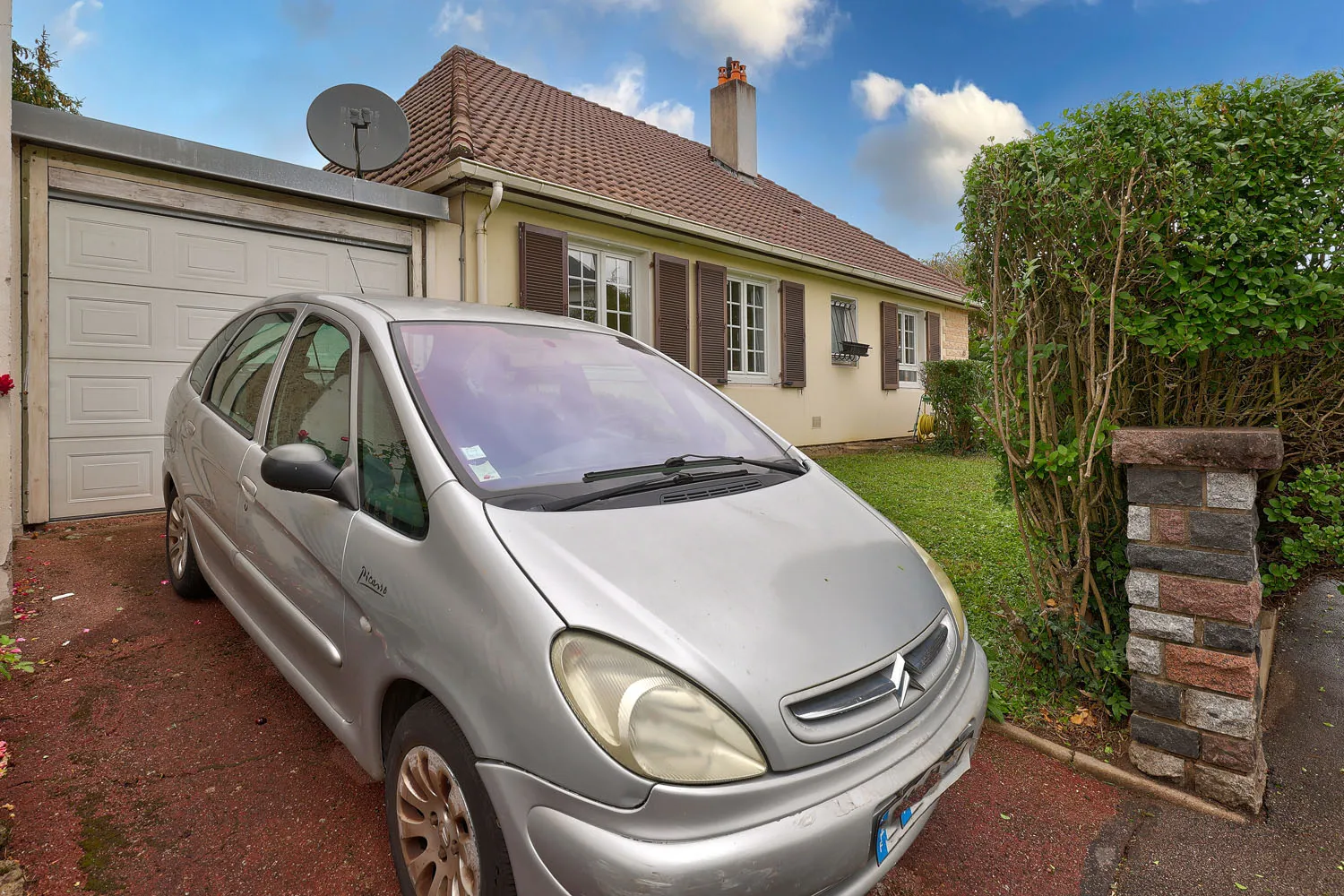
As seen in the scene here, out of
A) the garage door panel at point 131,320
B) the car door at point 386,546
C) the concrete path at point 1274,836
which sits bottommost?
the concrete path at point 1274,836

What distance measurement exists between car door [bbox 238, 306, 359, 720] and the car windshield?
0.34 metres

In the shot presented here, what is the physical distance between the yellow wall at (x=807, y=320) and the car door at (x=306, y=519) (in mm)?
4568

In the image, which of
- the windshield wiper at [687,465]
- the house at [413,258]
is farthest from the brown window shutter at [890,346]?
the windshield wiper at [687,465]

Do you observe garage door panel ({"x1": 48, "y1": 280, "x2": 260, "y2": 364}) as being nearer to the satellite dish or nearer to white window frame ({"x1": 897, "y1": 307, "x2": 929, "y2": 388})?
the satellite dish

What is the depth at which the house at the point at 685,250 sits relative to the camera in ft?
23.5

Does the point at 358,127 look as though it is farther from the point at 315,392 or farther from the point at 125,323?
the point at 315,392

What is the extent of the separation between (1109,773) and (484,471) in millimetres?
2488

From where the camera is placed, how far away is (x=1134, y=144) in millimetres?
2420

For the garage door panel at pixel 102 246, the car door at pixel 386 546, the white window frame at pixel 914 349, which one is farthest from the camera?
the white window frame at pixel 914 349

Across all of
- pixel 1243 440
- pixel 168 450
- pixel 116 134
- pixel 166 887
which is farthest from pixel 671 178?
pixel 166 887

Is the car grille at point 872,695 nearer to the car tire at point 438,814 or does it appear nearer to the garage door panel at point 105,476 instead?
the car tire at point 438,814

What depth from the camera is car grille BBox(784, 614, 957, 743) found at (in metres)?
1.32

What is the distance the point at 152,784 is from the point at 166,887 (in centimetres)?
55

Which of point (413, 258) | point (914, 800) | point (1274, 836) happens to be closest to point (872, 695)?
point (914, 800)
